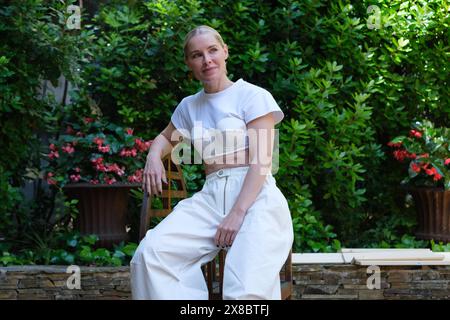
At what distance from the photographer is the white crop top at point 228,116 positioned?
7.88 feet

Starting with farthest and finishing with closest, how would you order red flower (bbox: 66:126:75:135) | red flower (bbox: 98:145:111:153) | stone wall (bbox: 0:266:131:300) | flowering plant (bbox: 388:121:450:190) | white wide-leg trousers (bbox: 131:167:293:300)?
red flower (bbox: 66:126:75:135), flowering plant (bbox: 388:121:450:190), red flower (bbox: 98:145:111:153), stone wall (bbox: 0:266:131:300), white wide-leg trousers (bbox: 131:167:293:300)

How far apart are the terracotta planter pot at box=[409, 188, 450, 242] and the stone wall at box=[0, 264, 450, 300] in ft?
1.91

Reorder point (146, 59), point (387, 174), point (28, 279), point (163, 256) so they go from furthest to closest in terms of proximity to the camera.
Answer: point (387, 174)
point (146, 59)
point (28, 279)
point (163, 256)

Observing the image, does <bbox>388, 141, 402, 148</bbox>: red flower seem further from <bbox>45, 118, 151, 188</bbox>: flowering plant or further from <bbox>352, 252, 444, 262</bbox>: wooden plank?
<bbox>45, 118, 151, 188</bbox>: flowering plant

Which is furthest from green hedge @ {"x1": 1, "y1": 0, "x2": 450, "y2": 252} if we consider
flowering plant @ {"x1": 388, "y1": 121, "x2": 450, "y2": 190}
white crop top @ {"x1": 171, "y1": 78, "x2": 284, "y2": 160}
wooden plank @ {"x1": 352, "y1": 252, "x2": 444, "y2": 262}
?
white crop top @ {"x1": 171, "y1": 78, "x2": 284, "y2": 160}

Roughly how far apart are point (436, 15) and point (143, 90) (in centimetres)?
191

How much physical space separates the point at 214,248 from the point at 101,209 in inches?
69.0

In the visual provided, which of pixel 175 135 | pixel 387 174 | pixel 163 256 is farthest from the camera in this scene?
pixel 387 174

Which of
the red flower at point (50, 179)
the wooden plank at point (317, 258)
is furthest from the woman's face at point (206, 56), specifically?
the red flower at point (50, 179)

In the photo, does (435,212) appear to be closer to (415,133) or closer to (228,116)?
(415,133)

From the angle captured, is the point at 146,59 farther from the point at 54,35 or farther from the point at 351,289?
the point at 351,289

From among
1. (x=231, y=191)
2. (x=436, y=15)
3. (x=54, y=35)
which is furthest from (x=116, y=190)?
(x=436, y=15)

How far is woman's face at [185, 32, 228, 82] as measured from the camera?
2428 millimetres

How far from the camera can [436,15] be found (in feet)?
14.4
